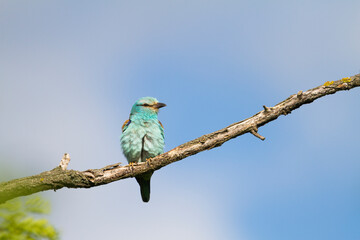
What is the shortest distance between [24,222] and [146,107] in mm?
6969

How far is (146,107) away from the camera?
28.1ft

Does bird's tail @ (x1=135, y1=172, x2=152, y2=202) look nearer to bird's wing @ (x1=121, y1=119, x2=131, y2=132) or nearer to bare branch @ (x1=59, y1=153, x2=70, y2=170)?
bird's wing @ (x1=121, y1=119, x2=131, y2=132)

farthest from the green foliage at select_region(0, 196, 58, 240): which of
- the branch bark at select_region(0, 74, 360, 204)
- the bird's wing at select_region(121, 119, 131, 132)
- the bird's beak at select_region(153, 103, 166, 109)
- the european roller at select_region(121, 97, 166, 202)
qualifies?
the bird's beak at select_region(153, 103, 166, 109)

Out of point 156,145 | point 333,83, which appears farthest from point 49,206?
point 156,145

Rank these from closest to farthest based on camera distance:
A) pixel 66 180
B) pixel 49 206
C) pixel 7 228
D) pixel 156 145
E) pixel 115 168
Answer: pixel 7 228
pixel 49 206
pixel 66 180
pixel 115 168
pixel 156 145

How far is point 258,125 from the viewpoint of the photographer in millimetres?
5863

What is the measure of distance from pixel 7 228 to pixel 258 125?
4694 mm

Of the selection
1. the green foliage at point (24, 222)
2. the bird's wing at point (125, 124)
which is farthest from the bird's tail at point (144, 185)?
the green foliage at point (24, 222)

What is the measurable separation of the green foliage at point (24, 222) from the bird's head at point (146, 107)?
22.1 ft

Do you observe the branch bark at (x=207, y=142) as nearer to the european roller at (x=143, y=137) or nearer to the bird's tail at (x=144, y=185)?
the european roller at (x=143, y=137)

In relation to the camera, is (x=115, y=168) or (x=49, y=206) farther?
(x=115, y=168)

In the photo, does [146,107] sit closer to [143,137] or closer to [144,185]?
[143,137]

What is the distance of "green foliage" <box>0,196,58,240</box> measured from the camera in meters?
1.60

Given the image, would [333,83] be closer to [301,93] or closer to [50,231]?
[301,93]
